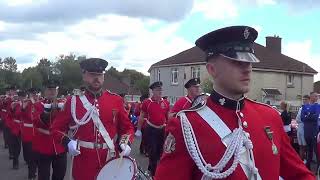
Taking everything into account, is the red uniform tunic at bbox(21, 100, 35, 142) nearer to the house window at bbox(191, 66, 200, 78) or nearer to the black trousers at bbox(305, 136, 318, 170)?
the black trousers at bbox(305, 136, 318, 170)

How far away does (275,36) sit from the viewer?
54.9 meters

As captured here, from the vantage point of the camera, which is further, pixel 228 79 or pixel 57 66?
pixel 57 66

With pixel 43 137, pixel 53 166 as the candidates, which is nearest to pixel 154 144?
pixel 43 137

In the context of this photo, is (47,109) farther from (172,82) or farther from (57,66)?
(57,66)

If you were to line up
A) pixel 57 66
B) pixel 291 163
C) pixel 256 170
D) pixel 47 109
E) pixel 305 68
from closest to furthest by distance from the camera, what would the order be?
pixel 256 170 < pixel 291 163 < pixel 47 109 < pixel 305 68 < pixel 57 66

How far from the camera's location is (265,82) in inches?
1967

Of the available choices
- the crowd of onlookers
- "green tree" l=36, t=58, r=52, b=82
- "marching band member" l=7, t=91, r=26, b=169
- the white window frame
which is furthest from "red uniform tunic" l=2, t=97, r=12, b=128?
"green tree" l=36, t=58, r=52, b=82

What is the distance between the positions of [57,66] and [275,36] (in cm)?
6956

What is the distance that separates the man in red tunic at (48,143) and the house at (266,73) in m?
38.7

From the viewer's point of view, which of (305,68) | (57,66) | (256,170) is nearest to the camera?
(256,170)

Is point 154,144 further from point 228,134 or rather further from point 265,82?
point 265,82

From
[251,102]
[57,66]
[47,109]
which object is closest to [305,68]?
[47,109]

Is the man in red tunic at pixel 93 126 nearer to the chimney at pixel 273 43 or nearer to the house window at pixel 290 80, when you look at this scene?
the house window at pixel 290 80

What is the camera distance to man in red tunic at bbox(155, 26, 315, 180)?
316 cm
